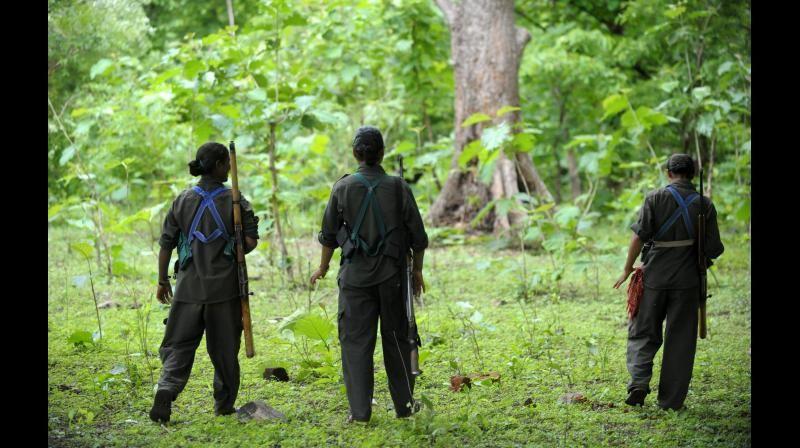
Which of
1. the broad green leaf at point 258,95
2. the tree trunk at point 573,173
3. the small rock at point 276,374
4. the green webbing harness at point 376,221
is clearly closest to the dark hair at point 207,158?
the green webbing harness at point 376,221

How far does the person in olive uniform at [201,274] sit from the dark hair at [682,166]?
8.29 feet

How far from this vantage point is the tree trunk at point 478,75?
43.4 ft

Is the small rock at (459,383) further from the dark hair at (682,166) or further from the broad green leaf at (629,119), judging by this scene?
the broad green leaf at (629,119)

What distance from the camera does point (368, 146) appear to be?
5.23 m

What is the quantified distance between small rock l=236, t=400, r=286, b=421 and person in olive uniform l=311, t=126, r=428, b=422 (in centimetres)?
46

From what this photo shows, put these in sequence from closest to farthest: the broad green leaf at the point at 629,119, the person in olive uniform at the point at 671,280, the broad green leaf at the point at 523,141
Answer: the person in olive uniform at the point at 671,280
the broad green leaf at the point at 523,141
the broad green leaf at the point at 629,119

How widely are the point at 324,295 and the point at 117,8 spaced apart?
365cm

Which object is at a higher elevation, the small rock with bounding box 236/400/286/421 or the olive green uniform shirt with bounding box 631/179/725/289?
the olive green uniform shirt with bounding box 631/179/725/289

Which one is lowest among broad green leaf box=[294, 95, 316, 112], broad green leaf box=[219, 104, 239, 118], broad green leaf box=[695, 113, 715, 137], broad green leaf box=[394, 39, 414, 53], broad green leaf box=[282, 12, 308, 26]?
broad green leaf box=[695, 113, 715, 137]

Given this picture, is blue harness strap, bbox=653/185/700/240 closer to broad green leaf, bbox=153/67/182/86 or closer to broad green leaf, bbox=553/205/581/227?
broad green leaf, bbox=553/205/581/227

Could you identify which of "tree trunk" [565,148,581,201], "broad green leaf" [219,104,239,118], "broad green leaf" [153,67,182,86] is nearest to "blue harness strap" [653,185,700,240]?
"broad green leaf" [219,104,239,118]

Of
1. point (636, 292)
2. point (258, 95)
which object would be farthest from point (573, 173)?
point (636, 292)

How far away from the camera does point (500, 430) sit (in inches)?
205

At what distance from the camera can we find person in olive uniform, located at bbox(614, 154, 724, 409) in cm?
555
